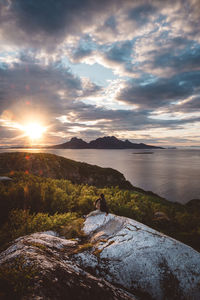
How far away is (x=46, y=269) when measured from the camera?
2740 millimetres

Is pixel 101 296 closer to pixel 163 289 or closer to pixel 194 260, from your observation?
pixel 163 289

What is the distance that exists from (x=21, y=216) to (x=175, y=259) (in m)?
5.49

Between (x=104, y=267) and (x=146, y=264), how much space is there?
3.67ft

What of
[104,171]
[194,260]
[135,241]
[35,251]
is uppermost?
[35,251]

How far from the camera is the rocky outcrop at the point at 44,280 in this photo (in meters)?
2.21

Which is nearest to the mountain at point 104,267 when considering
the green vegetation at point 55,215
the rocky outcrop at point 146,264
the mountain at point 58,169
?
the rocky outcrop at point 146,264

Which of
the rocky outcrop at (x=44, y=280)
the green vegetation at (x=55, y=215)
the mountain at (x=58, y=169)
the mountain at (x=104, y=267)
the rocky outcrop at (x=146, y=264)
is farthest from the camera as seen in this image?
the mountain at (x=58, y=169)

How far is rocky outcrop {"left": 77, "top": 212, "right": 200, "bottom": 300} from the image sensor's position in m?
3.51

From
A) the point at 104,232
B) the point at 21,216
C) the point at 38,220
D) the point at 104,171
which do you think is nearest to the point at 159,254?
the point at 104,232

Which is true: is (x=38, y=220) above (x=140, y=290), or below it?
above

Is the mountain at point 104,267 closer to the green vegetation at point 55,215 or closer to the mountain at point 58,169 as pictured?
the green vegetation at point 55,215

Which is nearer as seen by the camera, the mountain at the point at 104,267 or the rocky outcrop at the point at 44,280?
the rocky outcrop at the point at 44,280

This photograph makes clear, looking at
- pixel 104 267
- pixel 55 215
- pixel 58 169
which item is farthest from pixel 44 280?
pixel 58 169

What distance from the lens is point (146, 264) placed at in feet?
12.7
